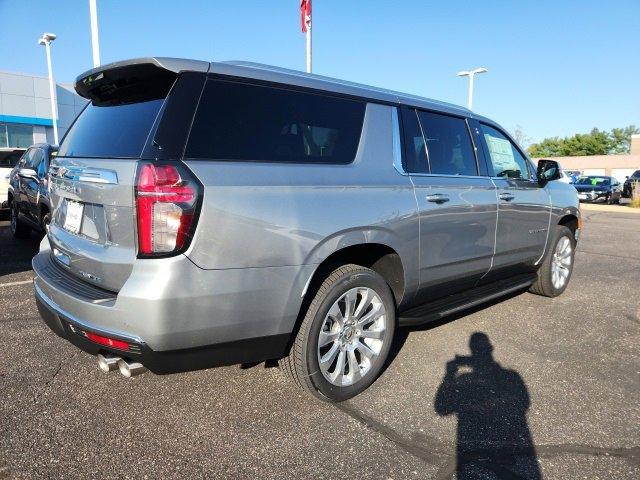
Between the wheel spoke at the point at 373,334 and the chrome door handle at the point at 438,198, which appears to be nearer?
the wheel spoke at the point at 373,334

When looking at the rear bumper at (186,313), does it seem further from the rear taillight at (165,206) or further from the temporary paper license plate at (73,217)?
the temporary paper license plate at (73,217)

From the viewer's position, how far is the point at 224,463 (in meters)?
2.41

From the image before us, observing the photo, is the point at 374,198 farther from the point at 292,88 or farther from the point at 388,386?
the point at 388,386

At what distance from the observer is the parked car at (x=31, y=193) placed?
22.8 feet

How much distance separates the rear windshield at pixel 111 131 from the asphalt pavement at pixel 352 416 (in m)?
1.49

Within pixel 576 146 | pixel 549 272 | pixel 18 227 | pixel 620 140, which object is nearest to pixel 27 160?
pixel 18 227

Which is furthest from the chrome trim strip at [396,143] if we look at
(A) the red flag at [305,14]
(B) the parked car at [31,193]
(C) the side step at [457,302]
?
(A) the red flag at [305,14]

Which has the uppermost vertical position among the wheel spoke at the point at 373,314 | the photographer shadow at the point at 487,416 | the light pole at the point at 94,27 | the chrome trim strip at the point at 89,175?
the light pole at the point at 94,27

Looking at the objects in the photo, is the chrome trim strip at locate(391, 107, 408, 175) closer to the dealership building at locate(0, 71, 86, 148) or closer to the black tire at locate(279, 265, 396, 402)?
the black tire at locate(279, 265, 396, 402)

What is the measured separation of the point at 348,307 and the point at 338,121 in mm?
1167

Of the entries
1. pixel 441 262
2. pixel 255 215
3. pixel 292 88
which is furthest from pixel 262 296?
pixel 441 262

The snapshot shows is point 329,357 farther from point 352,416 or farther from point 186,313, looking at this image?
point 186,313

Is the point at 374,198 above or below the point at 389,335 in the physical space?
above

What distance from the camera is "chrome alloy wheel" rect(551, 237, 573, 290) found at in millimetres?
5466
